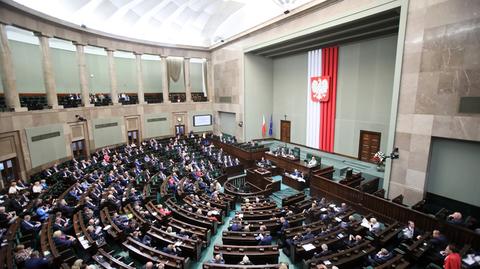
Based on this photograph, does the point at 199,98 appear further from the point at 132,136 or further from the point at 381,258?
the point at 381,258

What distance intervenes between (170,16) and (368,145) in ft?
59.0

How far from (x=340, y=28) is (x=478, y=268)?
11.4m

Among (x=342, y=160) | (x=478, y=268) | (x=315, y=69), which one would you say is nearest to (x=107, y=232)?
(x=478, y=268)

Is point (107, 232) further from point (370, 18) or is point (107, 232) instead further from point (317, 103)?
point (317, 103)

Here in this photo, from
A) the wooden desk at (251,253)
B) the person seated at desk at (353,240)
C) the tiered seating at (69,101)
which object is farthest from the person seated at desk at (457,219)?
the tiered seating at (69,101)

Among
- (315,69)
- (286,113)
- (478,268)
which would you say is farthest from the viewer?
(286,113)

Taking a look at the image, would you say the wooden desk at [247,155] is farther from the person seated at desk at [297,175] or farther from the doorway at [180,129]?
the doorway at [180,129]

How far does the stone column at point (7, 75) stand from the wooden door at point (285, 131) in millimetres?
16847

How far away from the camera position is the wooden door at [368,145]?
13891 millimetres

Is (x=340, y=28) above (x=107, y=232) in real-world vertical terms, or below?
above

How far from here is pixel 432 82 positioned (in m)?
8.59

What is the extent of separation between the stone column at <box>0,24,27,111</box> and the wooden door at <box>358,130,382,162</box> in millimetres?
18617

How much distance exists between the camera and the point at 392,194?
33.0ft

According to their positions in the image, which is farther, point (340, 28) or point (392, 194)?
point (340, 28)
